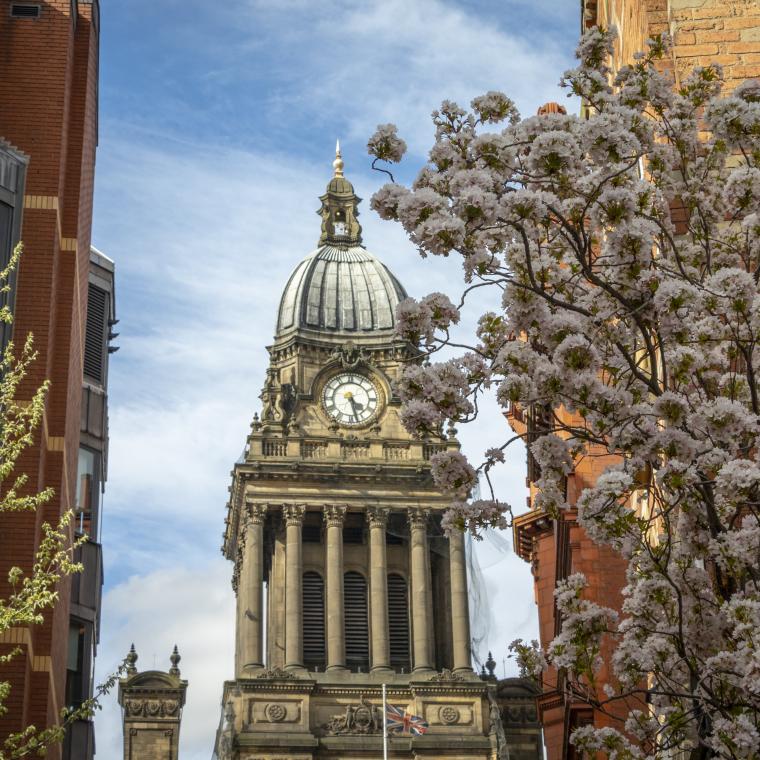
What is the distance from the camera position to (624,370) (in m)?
15.7

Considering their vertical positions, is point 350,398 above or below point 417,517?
above

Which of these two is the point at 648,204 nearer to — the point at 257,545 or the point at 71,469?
the point at 71,469

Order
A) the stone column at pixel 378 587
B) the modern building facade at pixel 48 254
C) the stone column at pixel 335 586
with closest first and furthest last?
the modern building facade at pixel 48 254
the stone column at pixel 335 586
the stone column at pixel 378 587

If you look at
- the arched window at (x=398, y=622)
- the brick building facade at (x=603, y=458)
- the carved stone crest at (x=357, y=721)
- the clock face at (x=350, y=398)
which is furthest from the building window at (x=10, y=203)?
the clock face at (x=350, y=398)

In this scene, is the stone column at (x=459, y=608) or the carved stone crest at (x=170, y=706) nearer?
the carved stone crest at (x=170, y=706)

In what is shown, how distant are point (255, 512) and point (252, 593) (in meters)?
3.79

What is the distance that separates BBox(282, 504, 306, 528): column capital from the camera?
251ft

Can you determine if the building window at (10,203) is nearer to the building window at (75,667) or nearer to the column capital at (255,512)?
the building window at (75,667)

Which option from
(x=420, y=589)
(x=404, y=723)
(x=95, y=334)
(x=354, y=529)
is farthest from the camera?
(x=354, y=529)

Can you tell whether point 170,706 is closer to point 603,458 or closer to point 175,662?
point 175,662

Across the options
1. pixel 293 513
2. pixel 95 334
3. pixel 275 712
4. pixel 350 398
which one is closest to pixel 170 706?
pixel 275 712

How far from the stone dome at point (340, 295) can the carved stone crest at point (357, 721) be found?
2178 cm

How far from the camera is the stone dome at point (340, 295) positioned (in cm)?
8700

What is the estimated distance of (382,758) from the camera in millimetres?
72625
